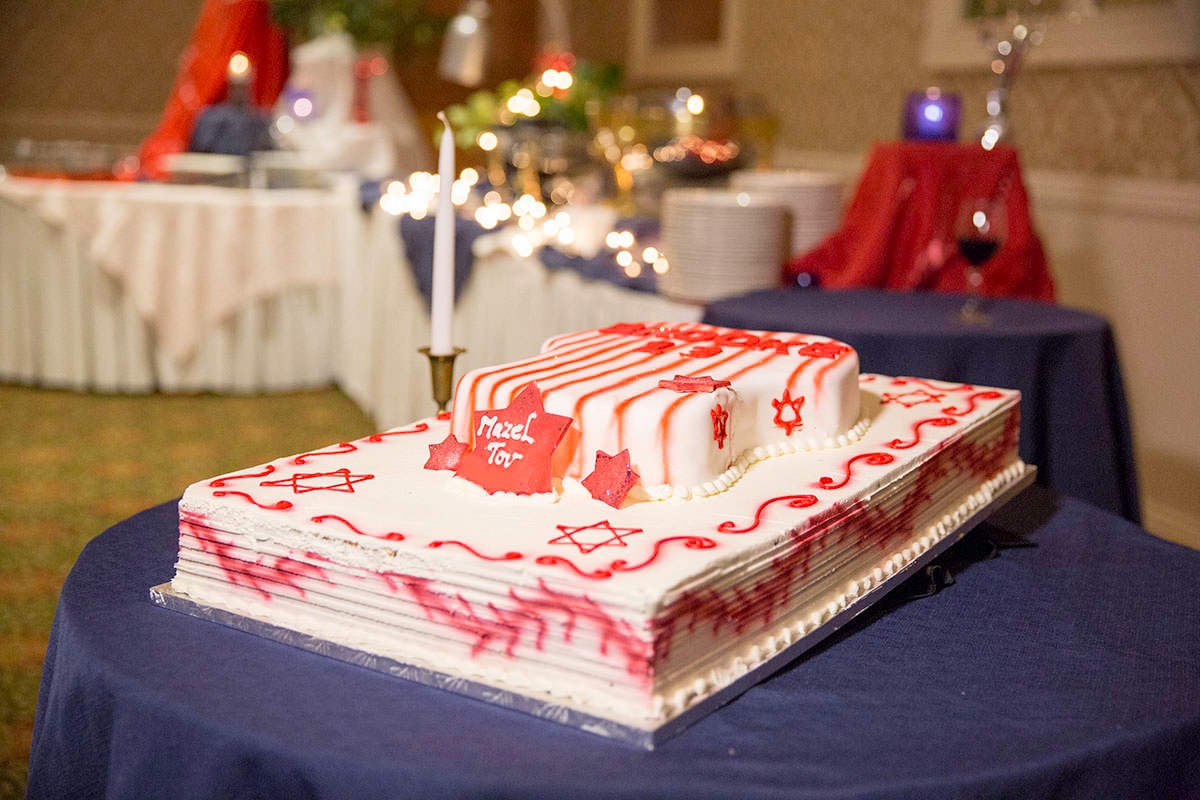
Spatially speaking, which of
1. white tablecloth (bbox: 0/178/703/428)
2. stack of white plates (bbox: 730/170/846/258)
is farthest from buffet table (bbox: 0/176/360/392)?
stack of white plates (bbox: 730/170/846/258)

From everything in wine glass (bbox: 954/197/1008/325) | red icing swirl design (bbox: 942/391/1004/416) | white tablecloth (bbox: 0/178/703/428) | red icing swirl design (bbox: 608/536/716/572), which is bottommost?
white tablecloth (bbox: 0/178/703/428)

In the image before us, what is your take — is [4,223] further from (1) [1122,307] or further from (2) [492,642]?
(2) [492,642]

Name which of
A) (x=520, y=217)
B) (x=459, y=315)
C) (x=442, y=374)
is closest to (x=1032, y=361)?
(x=442, y=374)

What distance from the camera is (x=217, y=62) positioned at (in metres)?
5.07

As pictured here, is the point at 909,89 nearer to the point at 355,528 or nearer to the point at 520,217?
the point at 520,217

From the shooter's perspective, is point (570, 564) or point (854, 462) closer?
point (570, 564)

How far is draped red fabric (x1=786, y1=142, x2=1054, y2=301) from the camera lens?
2.56 metres

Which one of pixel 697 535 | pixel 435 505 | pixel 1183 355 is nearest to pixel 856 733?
pixel 697 535

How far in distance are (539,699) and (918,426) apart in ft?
1.88

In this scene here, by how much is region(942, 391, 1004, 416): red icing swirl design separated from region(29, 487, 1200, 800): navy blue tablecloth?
26 cm

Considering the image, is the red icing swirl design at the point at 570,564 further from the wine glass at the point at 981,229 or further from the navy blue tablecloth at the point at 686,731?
the wine glass at the point at 981,229

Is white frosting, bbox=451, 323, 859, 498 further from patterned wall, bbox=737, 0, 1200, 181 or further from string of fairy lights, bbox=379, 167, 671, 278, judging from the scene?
patterned wall, bbox=737, 0, 1200, 181

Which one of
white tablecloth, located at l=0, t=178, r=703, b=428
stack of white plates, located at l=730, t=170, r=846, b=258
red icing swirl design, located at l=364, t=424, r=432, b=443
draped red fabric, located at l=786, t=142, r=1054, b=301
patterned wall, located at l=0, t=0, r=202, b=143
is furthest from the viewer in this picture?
patterned wall, located at l=0, t=0, r=202, b=143

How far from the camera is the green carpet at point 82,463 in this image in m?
2.35
